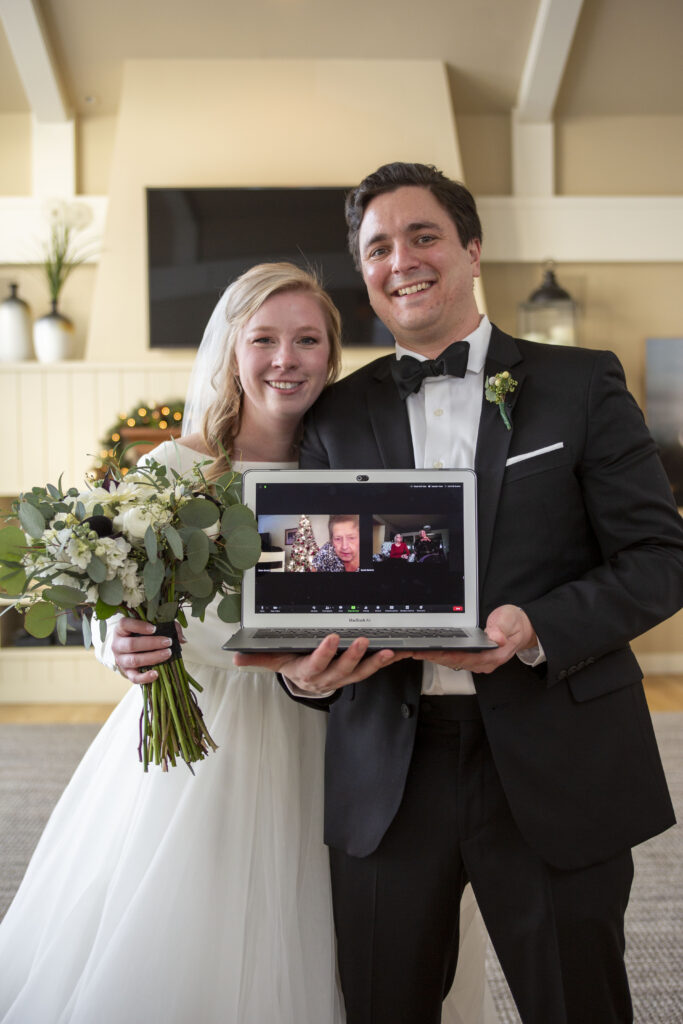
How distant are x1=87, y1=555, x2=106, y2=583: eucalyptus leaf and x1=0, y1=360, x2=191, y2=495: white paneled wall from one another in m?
3.95

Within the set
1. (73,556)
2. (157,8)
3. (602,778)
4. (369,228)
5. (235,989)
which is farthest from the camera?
(157,8)

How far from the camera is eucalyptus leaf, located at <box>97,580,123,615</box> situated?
1316 mm

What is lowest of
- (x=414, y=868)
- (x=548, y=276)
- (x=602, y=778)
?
(x=414, y=868)

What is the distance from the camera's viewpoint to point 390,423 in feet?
5.13

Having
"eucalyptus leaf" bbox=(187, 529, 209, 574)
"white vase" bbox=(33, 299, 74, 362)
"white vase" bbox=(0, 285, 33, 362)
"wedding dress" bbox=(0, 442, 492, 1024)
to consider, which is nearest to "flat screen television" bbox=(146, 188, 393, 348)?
"white vase" bbox=(33, 299, 74, 362)

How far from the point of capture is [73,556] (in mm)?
1283

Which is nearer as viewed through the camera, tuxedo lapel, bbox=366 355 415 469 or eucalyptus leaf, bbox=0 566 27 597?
eucalyptus leaf, bbox=0 566 27 597

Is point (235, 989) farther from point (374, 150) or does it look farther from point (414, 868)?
point (374, 150)

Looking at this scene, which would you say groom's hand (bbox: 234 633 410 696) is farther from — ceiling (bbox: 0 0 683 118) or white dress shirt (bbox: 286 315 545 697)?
ceiling (bbox: 0 0 683 118)

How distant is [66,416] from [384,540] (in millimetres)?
4160

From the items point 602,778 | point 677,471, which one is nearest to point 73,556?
point 602,778

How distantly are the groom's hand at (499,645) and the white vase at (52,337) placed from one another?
15.0 ft

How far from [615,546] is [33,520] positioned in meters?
0.95

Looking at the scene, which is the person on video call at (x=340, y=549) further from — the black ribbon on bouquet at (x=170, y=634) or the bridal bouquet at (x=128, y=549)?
the black ribbon on bouquet at (x=170, y=634)
